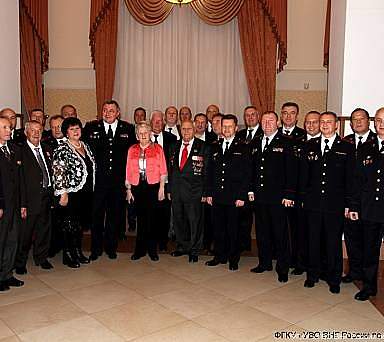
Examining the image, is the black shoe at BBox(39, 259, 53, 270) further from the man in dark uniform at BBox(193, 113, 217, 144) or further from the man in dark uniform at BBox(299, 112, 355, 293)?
the man in dark uniform at BBox(299, 112, 355, 293)

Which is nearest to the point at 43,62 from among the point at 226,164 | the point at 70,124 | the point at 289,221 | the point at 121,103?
the point at 121,103

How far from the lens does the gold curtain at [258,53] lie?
7.57 meters

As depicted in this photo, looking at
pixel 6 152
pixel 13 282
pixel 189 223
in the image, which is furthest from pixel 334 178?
pixel 13 282

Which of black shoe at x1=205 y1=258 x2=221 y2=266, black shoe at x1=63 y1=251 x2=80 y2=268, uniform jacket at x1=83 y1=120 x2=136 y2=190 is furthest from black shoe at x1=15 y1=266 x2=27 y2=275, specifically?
black shoe at x1=205 y1=258 x2=221 y2=266

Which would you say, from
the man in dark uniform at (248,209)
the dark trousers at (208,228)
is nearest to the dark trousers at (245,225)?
the man in dark uniform at (248,209)

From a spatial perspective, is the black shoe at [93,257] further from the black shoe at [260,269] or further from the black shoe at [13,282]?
the black shoe at [260,269]

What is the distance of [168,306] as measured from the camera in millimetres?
3893

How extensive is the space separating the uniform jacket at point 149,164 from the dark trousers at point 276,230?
3.46 feet

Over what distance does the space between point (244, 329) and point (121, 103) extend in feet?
17.7

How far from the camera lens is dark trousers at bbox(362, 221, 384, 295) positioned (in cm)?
406

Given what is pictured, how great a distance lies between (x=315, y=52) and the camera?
768 cm

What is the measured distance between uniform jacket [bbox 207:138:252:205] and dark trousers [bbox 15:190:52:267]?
1.60 m

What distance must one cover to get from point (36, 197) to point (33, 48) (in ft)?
13.9

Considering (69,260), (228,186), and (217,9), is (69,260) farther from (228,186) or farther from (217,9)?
(217,9)
